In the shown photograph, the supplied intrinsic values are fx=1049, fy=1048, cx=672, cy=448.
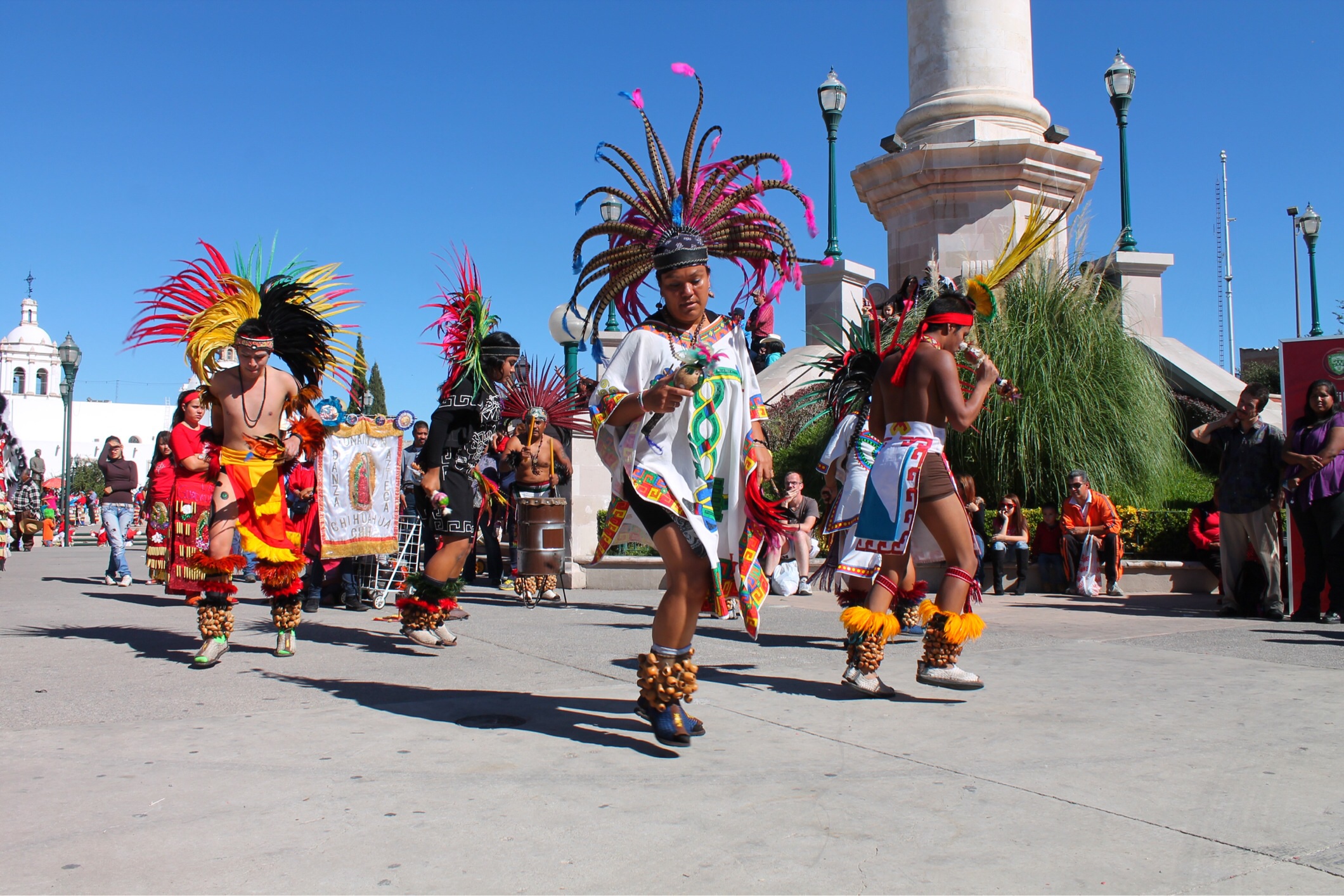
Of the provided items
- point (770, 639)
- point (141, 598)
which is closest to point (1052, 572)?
point (770, 639)

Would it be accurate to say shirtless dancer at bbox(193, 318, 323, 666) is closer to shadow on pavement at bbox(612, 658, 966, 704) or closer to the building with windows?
shadow on pavement at bbox(612, 658, 966, 704)

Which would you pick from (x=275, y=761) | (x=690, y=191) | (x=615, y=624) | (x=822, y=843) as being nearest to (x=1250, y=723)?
(x=822, y=843)

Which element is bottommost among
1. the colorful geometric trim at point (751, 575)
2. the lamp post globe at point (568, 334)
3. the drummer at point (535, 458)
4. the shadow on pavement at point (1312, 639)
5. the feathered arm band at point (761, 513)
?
the shadow on pavement at point (1312, 639)

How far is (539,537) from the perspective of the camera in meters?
9.93

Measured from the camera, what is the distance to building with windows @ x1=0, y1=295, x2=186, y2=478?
271 ft

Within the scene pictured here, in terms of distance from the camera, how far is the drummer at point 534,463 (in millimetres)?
10562

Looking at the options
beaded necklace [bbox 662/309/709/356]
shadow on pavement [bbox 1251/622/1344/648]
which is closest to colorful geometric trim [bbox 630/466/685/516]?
beaded necklace [bbox 662/309/709/356]

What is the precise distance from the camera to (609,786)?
343 cm

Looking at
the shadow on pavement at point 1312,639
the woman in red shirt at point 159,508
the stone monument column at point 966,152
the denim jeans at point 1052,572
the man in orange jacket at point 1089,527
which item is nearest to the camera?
the shadow on pavement at point 1312,639

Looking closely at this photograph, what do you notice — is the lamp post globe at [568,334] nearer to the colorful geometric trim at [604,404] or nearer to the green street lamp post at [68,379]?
the colorful geometric trim at [604,404]

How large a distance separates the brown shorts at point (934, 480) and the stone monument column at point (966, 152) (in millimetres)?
Answer: 11345

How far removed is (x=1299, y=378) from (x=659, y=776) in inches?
312

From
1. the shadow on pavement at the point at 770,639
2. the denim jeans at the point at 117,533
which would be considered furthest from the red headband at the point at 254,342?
the denim jeans at the point at 117,533

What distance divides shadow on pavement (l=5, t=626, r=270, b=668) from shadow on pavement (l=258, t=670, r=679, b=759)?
48.8 inches
